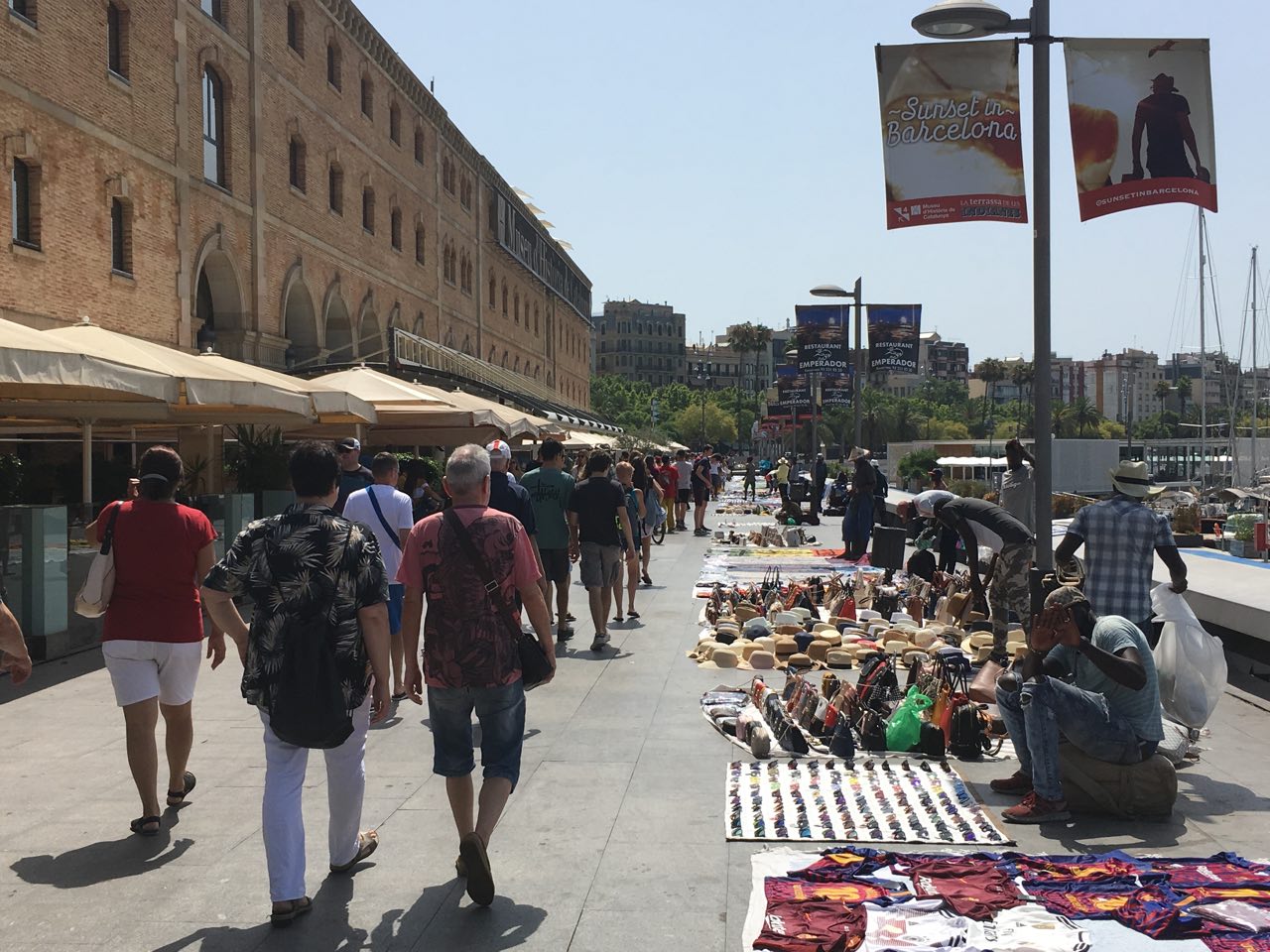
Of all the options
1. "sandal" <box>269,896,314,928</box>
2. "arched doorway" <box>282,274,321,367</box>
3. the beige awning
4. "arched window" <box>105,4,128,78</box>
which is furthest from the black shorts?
"arched doorway" <box>282,274,321,367</box>

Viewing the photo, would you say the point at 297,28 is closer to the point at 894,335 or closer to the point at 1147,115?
the point at 894,335

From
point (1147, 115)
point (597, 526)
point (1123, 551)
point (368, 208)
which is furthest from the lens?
point (368, 208)

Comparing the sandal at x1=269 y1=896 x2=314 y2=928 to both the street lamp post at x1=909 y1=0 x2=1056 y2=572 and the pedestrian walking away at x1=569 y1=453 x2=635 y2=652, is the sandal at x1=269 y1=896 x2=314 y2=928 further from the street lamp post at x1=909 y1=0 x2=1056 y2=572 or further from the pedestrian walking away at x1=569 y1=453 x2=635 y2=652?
the pedestrian walking away at x1=569 y1=453 x2=635 y2=652

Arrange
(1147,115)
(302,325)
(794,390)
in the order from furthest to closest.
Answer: (794,390) → (302,325) → (1147,115)

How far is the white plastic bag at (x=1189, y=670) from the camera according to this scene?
6688 mm

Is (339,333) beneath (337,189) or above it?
beneath

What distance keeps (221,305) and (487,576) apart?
22732mm

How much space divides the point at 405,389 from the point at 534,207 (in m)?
50.3

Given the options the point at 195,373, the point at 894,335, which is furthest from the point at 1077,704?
the point at 894,335

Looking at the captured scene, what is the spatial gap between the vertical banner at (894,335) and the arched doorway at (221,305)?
14574mm

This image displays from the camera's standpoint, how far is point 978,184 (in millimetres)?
8414

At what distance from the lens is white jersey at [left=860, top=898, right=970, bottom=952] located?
13.7 feet

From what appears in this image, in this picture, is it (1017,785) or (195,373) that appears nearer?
(1017,785)

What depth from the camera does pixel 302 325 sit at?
3019 centimetres
